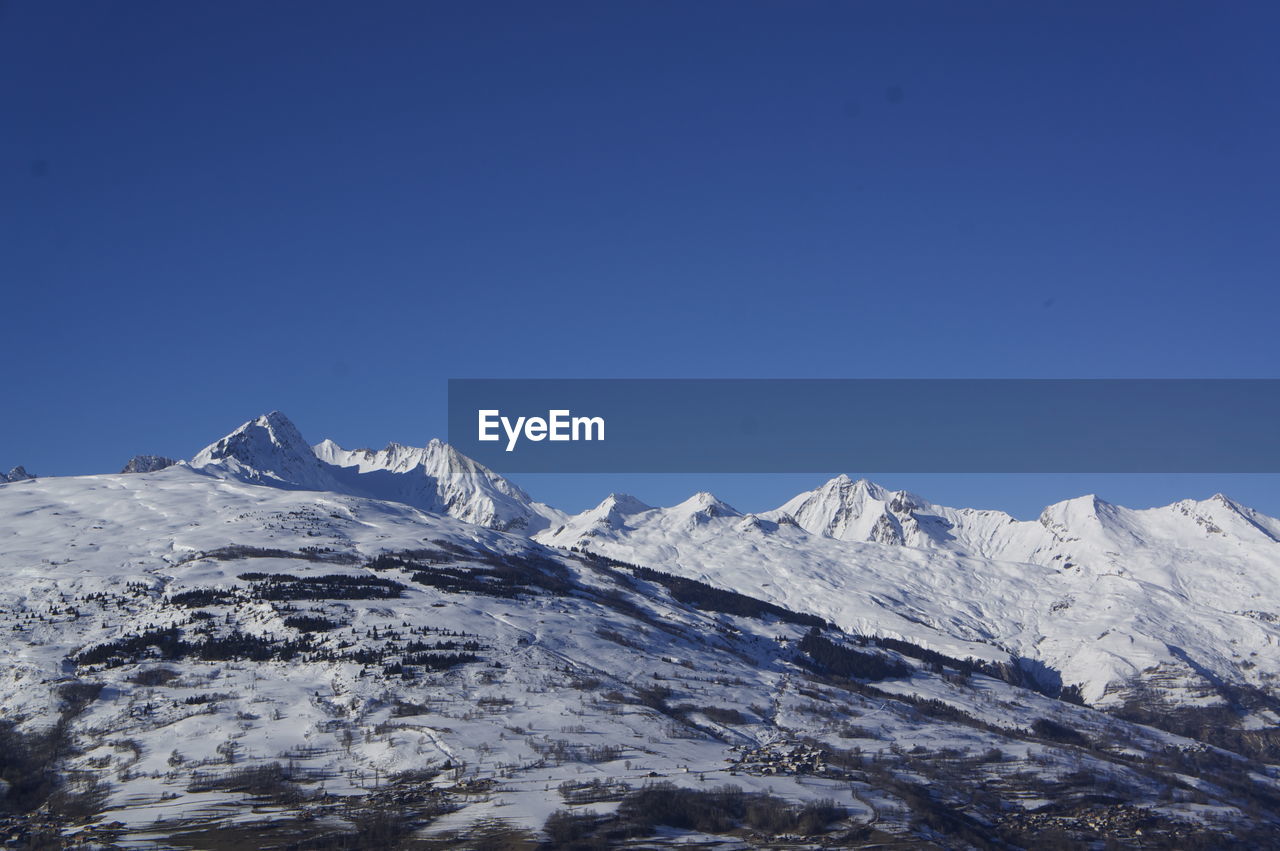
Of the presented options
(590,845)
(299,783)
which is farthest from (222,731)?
(590,845)

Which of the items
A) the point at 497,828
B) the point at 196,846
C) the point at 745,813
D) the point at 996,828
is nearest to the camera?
the point at 196,846

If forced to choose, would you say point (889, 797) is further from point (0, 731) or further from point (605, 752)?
point (0, 731)

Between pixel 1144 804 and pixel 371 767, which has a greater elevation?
pixel 371 767

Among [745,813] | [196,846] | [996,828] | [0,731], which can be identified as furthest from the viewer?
[0,731]

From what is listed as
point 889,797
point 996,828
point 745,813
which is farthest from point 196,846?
point 996,828

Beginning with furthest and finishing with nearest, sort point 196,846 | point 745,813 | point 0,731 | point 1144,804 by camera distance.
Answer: point 1144,804, point 0,731, point 745,813, point 196,846

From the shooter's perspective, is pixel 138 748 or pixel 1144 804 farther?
pixel 1144 804

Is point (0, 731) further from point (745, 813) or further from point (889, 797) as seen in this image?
point (889, 797)

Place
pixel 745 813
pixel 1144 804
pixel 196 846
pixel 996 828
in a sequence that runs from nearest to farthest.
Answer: pixel 196 846, pixel 745 813, pixel 996 828, pixel 1144 804

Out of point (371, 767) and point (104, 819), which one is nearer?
point (104, 819)
